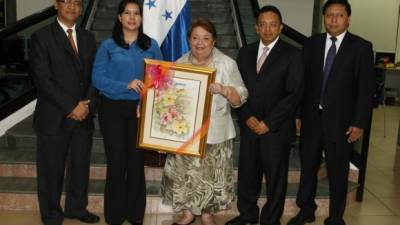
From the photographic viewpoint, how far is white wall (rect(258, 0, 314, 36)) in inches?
364

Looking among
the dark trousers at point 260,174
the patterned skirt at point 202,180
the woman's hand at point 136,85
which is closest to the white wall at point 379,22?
the dark trousers at point 260,174

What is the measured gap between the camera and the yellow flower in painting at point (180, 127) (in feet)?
10.3

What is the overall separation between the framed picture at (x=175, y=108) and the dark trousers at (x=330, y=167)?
93cm

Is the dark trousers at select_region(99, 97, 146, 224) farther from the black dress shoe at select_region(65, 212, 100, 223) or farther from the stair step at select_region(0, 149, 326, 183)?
the stair step at select_region(0, 149, 326, 183)

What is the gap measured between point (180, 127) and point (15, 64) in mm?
3423

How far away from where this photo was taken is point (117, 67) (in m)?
3.22

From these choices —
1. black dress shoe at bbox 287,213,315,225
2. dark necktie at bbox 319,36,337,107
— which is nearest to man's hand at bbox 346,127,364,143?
dark necktie at bbox 319,36,337,107

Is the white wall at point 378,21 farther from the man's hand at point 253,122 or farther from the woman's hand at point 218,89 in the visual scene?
the woman's hand at point 218,89

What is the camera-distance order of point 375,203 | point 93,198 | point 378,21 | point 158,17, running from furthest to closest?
1. point 378,21
2. point 375,203
3. point 158,17
4. point 93,198

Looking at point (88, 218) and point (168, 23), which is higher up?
point (168, 23)

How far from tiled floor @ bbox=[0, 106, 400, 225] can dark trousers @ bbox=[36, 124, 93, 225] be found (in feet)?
0.64

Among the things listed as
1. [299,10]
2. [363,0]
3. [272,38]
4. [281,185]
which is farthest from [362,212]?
[363,0]

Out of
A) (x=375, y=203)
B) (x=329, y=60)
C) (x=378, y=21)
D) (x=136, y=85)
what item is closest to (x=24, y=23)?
(x=136, y=85)

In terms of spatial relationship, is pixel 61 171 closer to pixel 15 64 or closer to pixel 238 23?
pixel 15 64
